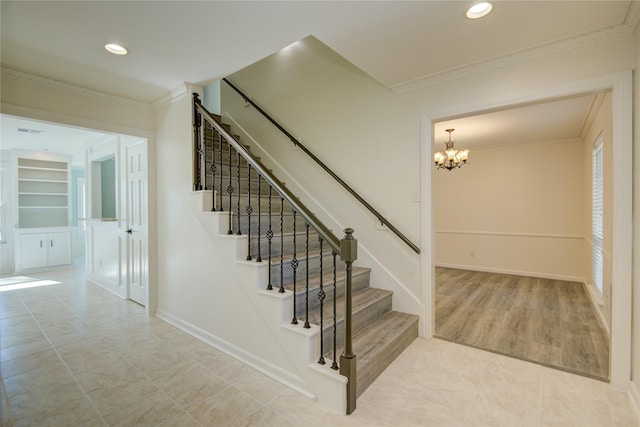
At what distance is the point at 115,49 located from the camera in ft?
7.64

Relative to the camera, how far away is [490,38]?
84.5 inches

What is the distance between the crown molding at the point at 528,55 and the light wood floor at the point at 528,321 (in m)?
2.45

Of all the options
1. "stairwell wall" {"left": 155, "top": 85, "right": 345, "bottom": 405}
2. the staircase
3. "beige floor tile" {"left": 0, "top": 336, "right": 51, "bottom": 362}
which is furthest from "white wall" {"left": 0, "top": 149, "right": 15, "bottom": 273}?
the staircase

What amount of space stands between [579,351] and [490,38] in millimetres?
2758

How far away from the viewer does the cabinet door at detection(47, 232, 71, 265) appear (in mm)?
6294

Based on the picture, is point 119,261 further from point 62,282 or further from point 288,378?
point 288,378

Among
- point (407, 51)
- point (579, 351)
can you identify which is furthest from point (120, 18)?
point (579, 351)

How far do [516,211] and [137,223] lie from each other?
6518 millimetres

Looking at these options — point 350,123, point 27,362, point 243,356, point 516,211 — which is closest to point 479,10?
point 350,123

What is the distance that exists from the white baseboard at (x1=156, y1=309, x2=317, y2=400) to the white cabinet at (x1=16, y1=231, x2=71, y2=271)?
16.5ft

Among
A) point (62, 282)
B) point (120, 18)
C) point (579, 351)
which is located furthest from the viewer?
point (62, 282)

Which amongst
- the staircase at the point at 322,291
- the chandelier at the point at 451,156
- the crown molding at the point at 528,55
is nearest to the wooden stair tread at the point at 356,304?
the staircase at the point at 322,291

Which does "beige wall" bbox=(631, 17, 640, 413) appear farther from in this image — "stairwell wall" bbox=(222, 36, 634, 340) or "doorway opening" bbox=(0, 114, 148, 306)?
"doorway opening" bbox=(0, 114, 148, 306)

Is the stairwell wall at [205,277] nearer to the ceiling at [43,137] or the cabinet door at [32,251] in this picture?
the ceiling at [43,137]
